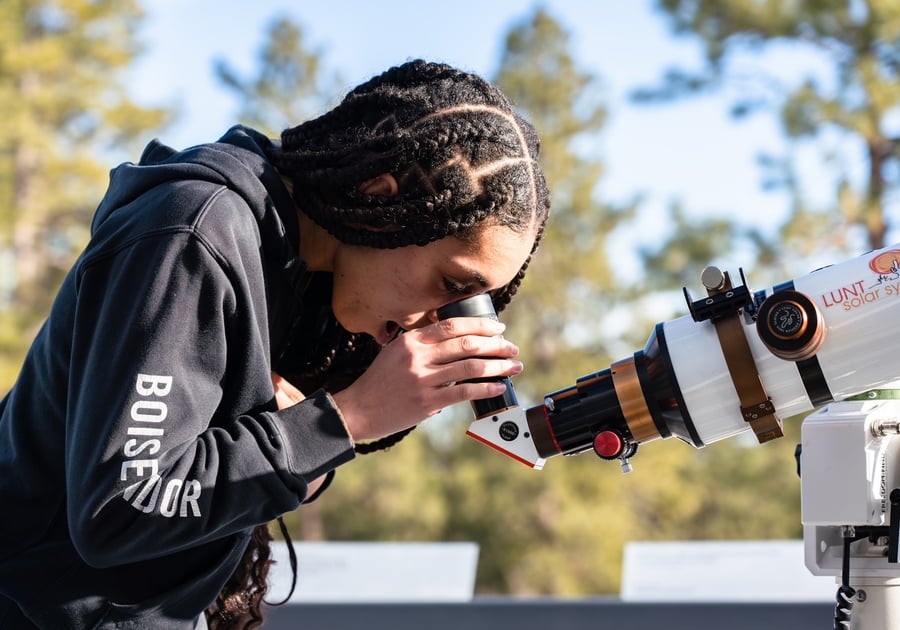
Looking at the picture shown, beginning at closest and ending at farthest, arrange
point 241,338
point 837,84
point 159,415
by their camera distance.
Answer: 1. point 159,415
2. point 241,338
3. point 837,84

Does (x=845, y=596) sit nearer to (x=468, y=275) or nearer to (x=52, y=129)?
(x=468, y=275)

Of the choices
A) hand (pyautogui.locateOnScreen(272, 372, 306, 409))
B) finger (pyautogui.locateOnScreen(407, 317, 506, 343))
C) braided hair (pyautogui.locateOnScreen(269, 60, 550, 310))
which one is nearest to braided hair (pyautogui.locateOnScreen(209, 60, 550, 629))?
braided hair (pyautogui.locateOnScreen(269, 60, 550, 310))

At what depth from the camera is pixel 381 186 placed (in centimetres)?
131

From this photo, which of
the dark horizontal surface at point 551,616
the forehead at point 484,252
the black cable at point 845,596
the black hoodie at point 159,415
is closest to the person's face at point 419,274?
the forehead at point 484,252

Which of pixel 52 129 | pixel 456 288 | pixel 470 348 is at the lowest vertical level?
pixel 470 348

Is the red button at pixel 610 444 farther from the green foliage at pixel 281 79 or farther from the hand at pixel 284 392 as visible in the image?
the green foliage at pixel 281 79

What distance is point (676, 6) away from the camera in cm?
1048

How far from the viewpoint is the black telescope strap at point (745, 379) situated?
131 cm

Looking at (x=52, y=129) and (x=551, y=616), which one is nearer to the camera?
(x=551, y=616)

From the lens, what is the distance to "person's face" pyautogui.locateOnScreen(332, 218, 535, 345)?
1333mm

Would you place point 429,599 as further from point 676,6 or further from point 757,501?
point 757,501

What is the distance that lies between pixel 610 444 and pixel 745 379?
7.9 inches

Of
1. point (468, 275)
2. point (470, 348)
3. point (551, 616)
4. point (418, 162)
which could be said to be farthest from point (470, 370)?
point (551, 616)

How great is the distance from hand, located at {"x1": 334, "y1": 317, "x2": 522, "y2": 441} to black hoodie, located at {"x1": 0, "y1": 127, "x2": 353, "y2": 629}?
4 cm
